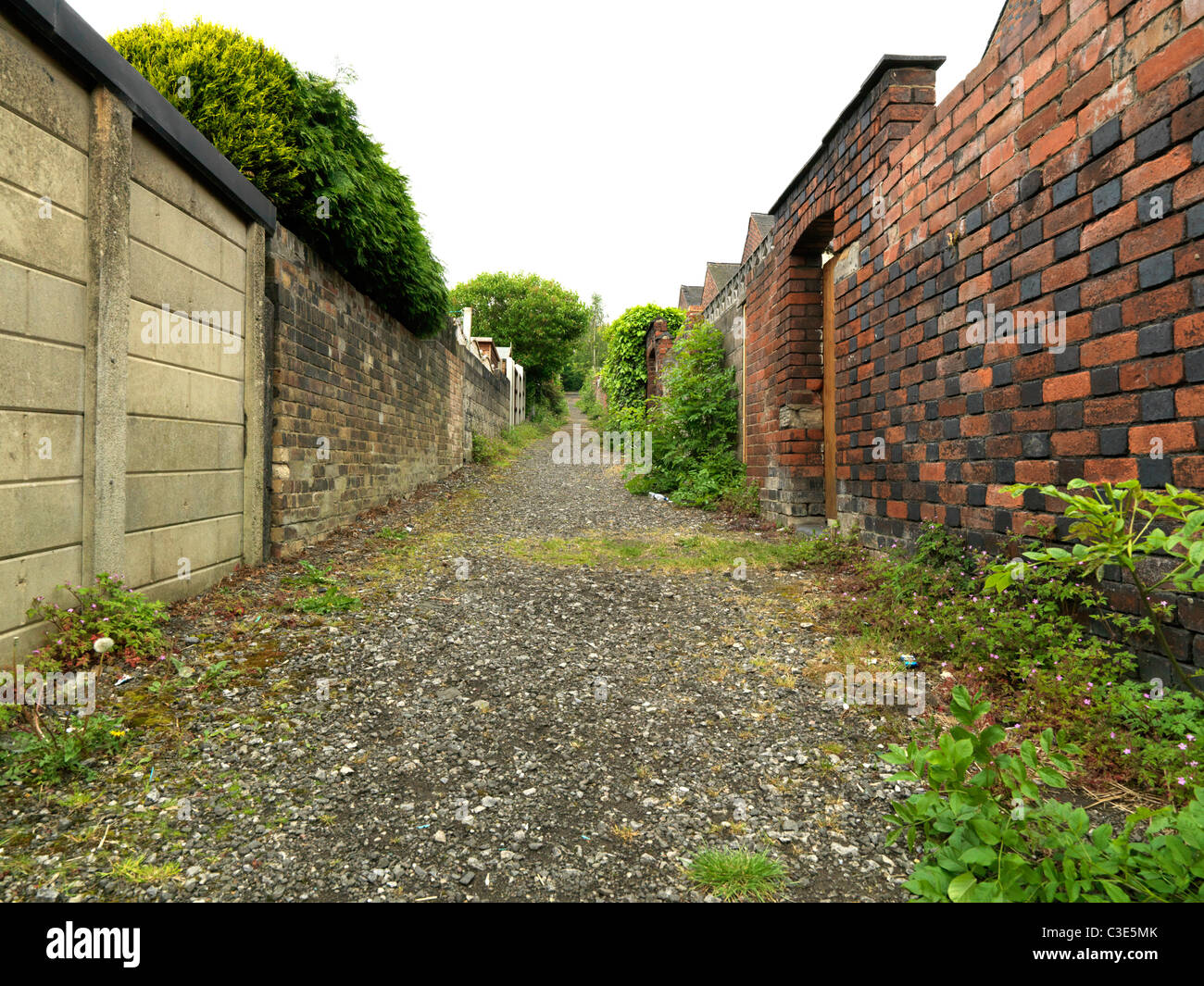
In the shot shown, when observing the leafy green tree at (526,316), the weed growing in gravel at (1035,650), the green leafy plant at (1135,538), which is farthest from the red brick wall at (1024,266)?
the leafy green tree at (526,316)

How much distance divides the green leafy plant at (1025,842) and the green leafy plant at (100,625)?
3377 millimetres

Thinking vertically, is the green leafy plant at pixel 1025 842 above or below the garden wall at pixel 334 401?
below

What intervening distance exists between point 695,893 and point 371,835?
1.03 metres

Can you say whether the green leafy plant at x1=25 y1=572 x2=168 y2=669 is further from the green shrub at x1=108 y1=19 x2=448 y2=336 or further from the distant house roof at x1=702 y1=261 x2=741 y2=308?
the distant house roof at x1=702 y1=261 x2=741 y2=308

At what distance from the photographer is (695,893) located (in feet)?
5.44

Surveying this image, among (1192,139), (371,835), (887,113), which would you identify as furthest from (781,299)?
(371,835)

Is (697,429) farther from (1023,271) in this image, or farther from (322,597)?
(322,597)

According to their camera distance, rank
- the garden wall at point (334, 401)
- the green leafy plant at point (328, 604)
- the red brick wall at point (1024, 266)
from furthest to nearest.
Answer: the garden wall at point (334, 401), the green leafy plant at point (328, 604), the red brick wall at point (1024, 266)

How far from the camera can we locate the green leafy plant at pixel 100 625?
106 inches

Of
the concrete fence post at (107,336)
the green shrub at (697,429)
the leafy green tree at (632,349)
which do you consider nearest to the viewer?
the concrete fence post at (107,336)

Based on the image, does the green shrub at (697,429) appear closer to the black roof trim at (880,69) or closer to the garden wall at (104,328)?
the black roof trim at (880,69)

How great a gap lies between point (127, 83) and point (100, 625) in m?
2.86

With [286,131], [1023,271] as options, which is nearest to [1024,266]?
[1023,271]

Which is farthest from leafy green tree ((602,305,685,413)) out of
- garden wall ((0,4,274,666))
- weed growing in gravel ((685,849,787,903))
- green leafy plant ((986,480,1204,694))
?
weed growing in gravel ((685,849,787,903))
